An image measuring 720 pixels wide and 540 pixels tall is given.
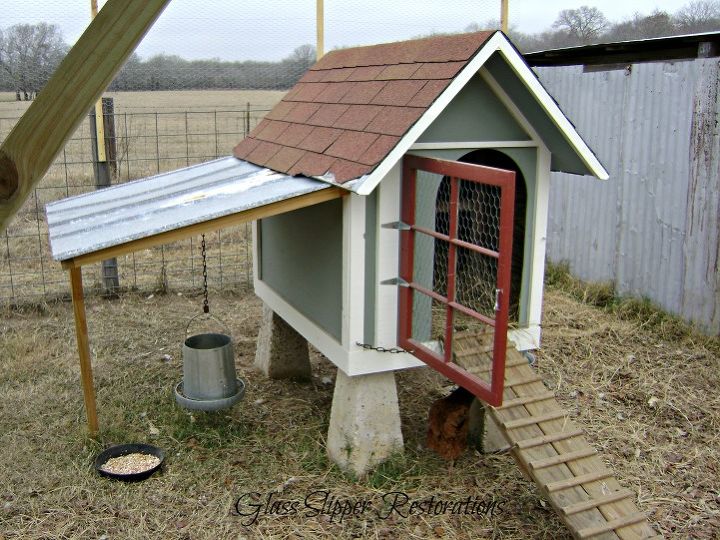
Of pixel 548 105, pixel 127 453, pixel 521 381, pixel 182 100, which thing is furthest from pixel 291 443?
pixel 182 100

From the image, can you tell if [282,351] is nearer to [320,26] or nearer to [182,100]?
[320,26]

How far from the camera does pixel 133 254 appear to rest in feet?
28.9

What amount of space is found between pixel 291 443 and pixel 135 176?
555 centimetres

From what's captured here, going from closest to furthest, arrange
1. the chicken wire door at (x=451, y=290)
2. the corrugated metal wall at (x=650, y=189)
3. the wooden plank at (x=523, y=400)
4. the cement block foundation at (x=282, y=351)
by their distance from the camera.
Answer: the chicken wire door at (x=451, y=290) < the wooden plank at (x=523, y=400) < the cement block foundation at (x=282, y=351) < the corrugated metal wall at (x=650, y=189)

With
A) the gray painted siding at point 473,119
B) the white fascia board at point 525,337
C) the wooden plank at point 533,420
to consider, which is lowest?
the wooden plank at point 533,420

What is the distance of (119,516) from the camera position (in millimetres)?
3854

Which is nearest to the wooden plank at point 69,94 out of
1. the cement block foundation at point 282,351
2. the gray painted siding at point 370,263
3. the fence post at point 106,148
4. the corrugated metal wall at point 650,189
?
the gray painted siding at point 370,263

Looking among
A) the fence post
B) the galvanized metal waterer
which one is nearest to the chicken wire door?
the galvanized metal waterer

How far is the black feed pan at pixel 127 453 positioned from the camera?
412 centimetres

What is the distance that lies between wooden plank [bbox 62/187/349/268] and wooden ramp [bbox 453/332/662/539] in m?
1.06

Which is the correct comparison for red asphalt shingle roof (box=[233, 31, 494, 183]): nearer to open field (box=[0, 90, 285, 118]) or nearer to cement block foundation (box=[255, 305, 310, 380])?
cement block foundation (box=[255, 305, 310, 380])

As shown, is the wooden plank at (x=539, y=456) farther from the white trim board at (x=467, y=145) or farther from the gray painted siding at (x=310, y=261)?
the white trim board at (x=467, y=145)

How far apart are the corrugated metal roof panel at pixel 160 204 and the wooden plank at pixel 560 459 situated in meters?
1.73

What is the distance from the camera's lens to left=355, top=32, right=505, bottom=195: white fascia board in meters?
3.64
